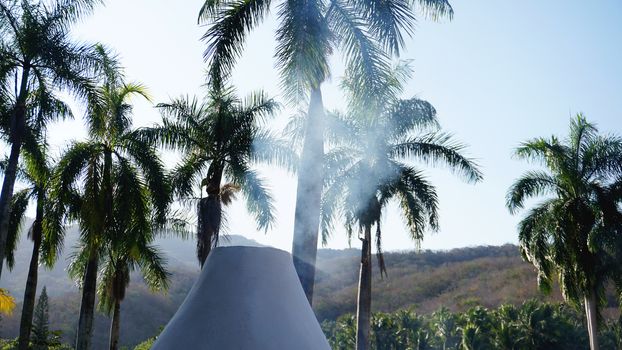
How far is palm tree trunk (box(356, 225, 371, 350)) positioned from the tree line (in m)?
0.05

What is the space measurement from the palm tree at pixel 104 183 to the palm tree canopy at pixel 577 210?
1272 cm

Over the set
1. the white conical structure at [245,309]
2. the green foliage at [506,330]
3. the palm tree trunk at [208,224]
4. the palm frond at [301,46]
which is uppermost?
the palm frond at [301,46]

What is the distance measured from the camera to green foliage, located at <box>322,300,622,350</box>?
42662mm

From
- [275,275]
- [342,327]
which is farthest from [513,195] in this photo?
[342,327]

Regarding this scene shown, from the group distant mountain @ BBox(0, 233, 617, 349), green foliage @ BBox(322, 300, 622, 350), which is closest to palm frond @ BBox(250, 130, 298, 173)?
green foliage @ BBox(322, 300, 622, 350)

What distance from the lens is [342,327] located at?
187 feet

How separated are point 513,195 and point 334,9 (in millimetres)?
13037

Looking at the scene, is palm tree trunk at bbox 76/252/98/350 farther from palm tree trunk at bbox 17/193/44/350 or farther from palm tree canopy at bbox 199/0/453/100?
palm tree canopy at bbox 199/0/453/100

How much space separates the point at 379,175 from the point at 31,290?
11.7 m

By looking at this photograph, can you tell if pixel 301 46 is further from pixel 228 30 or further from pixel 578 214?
pixel 578 214

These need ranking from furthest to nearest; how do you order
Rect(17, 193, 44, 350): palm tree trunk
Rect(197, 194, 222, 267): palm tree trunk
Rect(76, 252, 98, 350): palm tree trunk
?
Rect(17, 193, 44, 350): palm tree trunk
Rect(76, 252, 98, 350): palm tree trunk
Rect(197, 194, 222, 267): palm tree trunk

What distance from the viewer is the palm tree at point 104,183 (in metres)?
16.8

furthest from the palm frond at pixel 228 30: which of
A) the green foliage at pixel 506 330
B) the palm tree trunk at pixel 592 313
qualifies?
the green foliage at pixel 506 330

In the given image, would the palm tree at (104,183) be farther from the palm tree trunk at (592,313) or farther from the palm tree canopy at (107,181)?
the palm tree trunk at (592,313)
